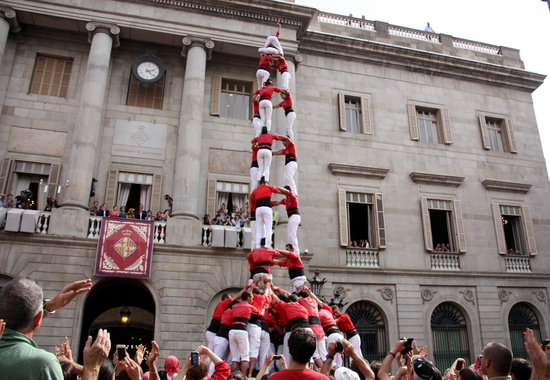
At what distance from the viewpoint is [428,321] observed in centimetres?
2125

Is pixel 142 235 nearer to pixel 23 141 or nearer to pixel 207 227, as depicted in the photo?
pixel 207 227

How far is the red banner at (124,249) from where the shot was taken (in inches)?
671

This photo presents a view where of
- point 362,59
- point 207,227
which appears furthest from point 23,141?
point 362,59

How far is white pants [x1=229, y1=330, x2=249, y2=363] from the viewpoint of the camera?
9414mm

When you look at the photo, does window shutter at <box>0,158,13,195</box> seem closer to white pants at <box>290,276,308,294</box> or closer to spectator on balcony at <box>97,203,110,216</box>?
spectator on balcony at <box>97,203,110,216</box>

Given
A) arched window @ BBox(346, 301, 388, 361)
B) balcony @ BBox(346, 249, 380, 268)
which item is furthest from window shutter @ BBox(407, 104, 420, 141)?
arched window @ BBox(346, 301, 388, 361)

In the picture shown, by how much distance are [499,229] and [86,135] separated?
2129 centimetres

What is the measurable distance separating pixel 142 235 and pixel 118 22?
Answer: 10.3m

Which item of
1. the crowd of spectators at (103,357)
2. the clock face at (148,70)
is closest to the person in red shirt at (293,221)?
the crowd of spectators at (103,357)

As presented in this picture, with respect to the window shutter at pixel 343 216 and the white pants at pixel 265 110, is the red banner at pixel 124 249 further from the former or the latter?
the window shutter at pixel 343 216

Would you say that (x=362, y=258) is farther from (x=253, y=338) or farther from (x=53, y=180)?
(x=53, y=180)

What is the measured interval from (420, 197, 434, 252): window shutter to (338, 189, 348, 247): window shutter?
4273 mm

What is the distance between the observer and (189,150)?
19.8 m

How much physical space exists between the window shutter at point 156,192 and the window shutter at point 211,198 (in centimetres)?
220
